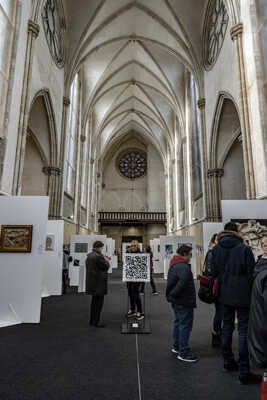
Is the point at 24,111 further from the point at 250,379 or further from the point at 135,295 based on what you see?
the point at 250,379

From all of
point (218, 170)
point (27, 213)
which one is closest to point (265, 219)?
point (27, 213)

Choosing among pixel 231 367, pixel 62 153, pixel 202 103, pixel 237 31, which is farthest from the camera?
pixel 202 103

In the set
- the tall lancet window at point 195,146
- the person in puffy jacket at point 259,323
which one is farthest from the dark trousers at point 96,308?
the tall lancet window at point 195,146

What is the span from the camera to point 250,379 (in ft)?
9.36

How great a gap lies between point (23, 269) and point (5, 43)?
6507 mm

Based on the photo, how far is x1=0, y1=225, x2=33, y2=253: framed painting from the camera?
18.0 ft

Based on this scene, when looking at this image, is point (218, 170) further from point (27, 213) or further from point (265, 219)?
point (27, 213)

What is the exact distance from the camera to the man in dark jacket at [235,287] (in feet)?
9.48

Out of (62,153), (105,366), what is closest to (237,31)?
(62,153)

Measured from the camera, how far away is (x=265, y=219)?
19.8 feet

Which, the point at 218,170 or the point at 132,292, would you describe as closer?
the point at 132,292

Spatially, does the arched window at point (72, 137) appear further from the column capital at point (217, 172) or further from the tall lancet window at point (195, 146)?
the column capital at point (217, 172)

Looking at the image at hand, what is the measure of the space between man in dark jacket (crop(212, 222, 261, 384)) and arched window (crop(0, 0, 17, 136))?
686 cm

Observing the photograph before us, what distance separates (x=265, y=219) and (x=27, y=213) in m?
5.18
